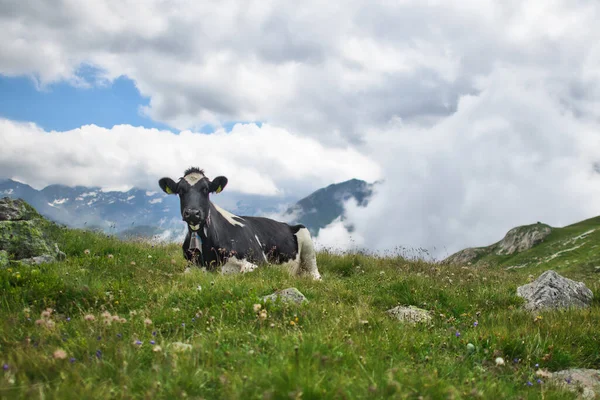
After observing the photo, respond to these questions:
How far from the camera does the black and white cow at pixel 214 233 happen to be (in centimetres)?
1057

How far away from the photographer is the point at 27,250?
9.76m

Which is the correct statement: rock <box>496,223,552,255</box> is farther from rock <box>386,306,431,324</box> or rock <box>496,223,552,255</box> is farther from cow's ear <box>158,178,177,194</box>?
rock <box>386,306,431,324</box>

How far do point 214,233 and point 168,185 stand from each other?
168 cm

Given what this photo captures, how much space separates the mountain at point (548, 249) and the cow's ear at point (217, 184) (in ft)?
248

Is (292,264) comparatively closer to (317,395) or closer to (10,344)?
(10,344)

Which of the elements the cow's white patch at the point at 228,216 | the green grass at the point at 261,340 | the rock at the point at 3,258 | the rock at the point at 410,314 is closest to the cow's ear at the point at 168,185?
the cow's white patch at the point at 228,216

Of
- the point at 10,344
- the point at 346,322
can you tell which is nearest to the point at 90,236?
the point at 10,344

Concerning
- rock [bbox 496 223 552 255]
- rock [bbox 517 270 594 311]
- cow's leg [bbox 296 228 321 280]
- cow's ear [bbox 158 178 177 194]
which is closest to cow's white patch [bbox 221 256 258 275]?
cow's ear [bbox 158 178 177 194]

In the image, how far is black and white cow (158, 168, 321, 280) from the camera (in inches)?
416

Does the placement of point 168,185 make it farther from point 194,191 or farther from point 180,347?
point 180,347

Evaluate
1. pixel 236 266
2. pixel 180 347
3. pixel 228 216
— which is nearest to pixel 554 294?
pixel 236 266

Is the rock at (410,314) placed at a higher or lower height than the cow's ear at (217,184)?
lower

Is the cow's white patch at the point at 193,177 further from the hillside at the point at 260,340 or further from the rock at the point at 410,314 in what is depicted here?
the rock at the point at 410,314

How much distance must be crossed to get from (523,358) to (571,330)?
147 centimetres
